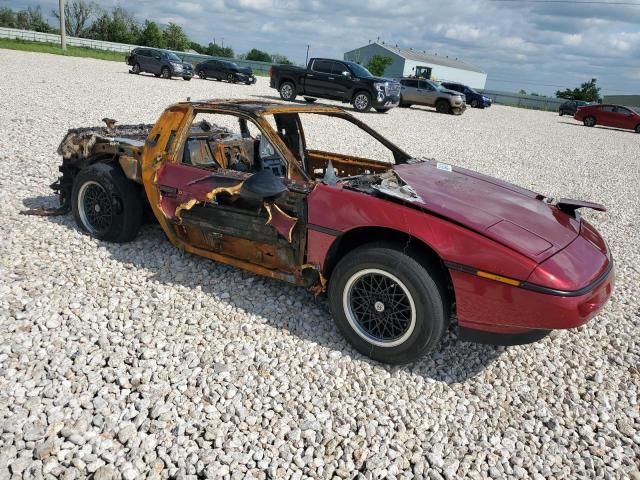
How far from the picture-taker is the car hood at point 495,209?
112 inches

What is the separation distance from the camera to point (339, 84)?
17.2 meters

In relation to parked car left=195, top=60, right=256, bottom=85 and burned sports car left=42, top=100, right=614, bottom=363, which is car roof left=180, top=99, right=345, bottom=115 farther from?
parked car left=195, top=60, right=256, bottom=85

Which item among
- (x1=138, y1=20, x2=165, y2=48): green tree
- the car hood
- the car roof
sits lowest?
the car hood

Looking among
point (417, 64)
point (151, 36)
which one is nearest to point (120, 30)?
point (151, 36)

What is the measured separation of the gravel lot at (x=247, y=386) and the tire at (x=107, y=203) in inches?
6.1

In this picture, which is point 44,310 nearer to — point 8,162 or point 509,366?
point 509,366

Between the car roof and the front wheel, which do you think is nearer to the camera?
the car roof

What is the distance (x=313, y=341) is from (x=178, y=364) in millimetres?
894

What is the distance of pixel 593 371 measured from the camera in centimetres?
333

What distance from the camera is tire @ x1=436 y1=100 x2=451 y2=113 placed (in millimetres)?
22016

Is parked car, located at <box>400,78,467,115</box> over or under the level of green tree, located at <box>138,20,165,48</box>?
under

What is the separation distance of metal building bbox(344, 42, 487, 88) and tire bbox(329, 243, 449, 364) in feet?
213

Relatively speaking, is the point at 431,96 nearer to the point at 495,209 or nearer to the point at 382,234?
the point at 495,209

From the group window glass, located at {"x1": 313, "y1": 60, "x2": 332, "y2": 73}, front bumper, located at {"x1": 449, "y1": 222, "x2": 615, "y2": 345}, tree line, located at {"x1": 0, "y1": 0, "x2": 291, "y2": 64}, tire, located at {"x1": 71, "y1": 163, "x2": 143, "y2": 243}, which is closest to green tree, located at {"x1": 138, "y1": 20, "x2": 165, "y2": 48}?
tree line, located at {"x1": 0, "y1": 0, "x2": 291, "y2": 64}
